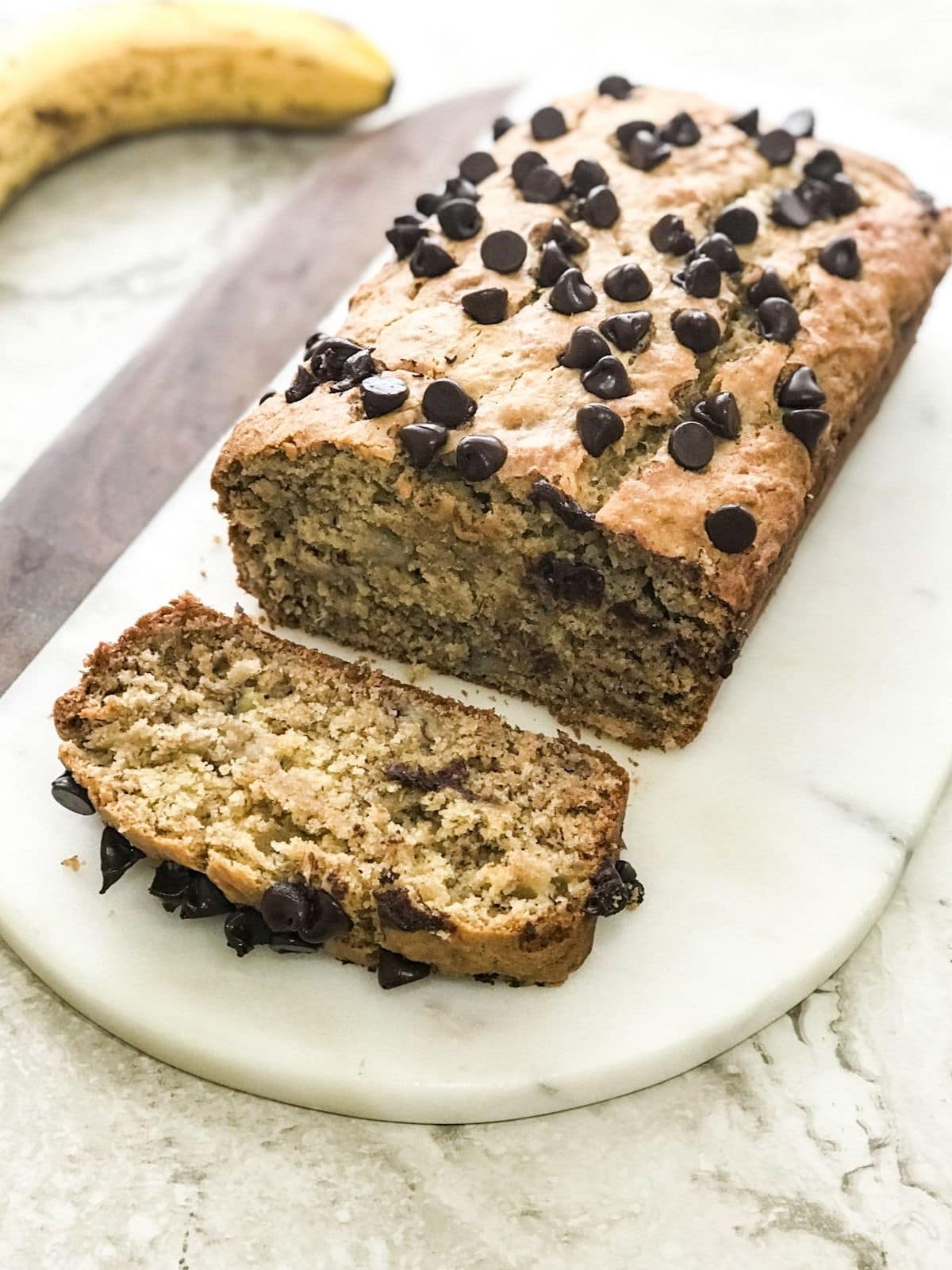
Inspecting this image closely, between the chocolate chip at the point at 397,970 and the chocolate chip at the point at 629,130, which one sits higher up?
the chocolate chip at the point at 629,130

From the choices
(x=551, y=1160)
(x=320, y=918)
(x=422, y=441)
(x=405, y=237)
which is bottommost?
(x=551, y=1160)

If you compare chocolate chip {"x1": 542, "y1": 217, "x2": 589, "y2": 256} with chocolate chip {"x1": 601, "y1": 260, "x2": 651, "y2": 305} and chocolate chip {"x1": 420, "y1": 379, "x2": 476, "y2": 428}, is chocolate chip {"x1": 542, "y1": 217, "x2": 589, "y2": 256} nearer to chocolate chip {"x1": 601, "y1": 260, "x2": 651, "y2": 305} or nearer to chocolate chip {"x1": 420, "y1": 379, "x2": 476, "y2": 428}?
chocolate chip {"x1": 601, "y1": 260, "x2": 651, "y2": 305}

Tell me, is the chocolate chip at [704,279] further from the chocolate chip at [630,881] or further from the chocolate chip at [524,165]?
the chocolate chip at [630,881]

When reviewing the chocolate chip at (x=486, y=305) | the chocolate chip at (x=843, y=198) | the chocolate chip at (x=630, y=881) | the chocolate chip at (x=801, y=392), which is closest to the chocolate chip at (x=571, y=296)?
the chocolate chip at (x=486, y=305)

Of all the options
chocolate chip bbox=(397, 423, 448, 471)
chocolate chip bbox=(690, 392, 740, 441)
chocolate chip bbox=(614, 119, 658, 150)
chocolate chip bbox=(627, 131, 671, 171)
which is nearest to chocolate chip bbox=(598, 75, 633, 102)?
chocolate chip bbox=(614, 119, 658, 150)

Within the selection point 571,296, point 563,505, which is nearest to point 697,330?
point 571,296

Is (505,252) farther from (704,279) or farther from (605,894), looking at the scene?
(605,894)

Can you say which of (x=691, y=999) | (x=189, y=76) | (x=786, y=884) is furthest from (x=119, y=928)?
(x=189, y=76)

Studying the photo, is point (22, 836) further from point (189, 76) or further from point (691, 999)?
point (189, 76)
